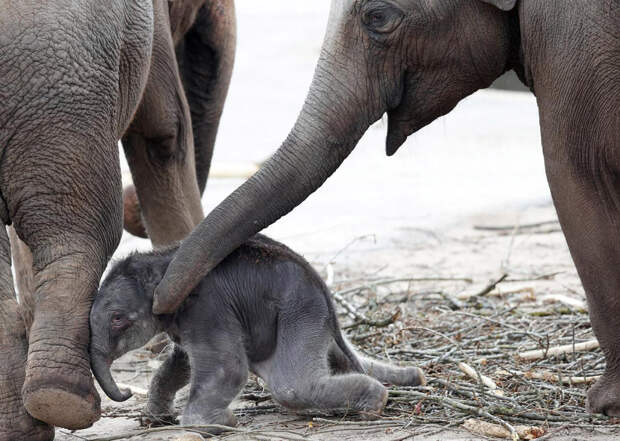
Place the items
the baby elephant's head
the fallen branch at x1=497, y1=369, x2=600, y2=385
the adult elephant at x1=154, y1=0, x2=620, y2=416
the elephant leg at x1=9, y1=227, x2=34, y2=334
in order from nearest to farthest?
1. the adult elephant at x1=154, y1=0, x2=620, y2=416
2. the baby elephant's head
3. the fallen branch at x1=497, y1=369, x2=600, y2=385
4. the elephant leg at x1=9, y1=227, x2=34, y2=334

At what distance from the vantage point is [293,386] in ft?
13.3

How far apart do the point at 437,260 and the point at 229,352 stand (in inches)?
173

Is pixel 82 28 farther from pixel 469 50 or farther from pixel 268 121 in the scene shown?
pixel 268 121

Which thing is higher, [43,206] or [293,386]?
[43,206]

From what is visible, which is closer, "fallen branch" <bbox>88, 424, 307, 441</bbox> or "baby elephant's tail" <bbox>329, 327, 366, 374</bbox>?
"fallen branch" <bbox>88, 424, 307, 441</bbox>

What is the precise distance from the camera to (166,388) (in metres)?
4.27

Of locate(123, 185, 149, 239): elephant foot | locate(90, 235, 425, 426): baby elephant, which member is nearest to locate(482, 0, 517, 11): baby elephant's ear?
locate(90, 235, 425, 426): baby elephant

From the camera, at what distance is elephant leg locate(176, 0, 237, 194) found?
6.06 m

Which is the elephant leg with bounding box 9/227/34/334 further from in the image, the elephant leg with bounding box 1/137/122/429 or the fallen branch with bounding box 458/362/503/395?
the fallen branch with bounding box 458/362/503/395

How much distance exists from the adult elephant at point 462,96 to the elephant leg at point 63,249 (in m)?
0.27

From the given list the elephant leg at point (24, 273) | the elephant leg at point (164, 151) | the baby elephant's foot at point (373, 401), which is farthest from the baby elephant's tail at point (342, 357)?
the elephant leg at point (24, 273)

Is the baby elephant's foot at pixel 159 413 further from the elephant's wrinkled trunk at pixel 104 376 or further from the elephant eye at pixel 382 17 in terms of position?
the elephant eye at pixel 382 17

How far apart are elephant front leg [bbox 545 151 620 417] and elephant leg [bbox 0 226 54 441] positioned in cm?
171

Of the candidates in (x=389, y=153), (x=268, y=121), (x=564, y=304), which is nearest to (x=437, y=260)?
(x=564, y=304)
